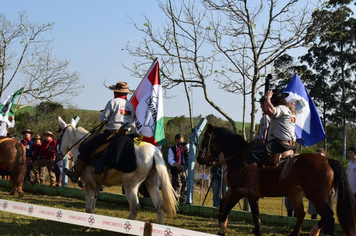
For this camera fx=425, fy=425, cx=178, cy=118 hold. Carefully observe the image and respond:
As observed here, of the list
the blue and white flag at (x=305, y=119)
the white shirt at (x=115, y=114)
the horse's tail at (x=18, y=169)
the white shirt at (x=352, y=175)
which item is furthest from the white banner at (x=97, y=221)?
the blue and white flag at (x=305, y=119)

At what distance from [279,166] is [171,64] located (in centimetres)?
663

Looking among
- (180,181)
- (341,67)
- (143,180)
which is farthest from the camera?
(341,67)

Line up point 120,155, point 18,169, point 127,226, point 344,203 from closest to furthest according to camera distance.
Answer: point 127,226 → point 344,203 → point 120,155 → point 18,169

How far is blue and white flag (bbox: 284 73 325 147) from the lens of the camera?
35.9 ft

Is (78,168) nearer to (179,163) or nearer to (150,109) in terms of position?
(150,109)

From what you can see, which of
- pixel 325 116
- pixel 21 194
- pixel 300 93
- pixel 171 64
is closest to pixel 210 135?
pixel 300 93

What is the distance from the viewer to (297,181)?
24.8 ft

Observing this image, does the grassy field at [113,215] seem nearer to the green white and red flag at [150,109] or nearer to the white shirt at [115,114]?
the green white and red flag at [150,109]

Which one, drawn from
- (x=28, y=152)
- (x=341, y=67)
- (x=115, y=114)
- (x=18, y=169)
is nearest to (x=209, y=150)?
(x=115, y=114)

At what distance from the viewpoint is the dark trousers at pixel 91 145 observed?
331 inches

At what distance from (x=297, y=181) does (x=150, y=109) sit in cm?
353

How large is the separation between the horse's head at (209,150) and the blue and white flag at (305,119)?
2.87 m

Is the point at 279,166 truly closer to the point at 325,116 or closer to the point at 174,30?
the point at 174,30

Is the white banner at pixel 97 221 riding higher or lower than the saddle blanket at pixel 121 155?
lower
